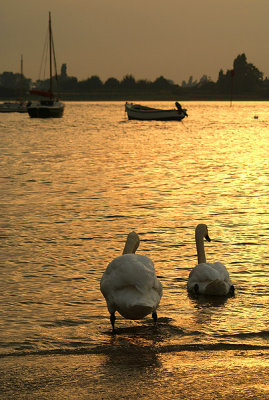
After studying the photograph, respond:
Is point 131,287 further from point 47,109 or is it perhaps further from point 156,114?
point 47,109

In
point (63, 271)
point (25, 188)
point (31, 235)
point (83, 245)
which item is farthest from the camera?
point (25, 188)

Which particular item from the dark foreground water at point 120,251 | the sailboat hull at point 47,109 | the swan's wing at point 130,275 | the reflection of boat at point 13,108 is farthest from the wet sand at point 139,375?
the reflection of boat at point 13,108

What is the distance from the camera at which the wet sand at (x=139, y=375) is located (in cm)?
646

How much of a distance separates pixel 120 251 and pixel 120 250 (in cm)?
8

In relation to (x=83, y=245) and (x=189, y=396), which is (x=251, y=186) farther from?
(x=189, y=396)

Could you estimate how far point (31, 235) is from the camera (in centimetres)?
1536

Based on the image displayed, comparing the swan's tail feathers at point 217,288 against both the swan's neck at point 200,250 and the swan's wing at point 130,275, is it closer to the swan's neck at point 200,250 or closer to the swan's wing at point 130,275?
the swan's neck at point 200,250

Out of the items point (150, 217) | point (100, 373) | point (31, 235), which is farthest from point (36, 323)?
point (150, 217)

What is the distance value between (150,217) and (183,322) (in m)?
8.67

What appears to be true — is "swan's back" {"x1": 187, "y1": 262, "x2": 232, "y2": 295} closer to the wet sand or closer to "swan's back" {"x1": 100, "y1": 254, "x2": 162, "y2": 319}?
"swan's back" {"x1": 100, "y1": 254, "x2": 162, "y2": 319}

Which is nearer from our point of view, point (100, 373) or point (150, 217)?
point (100, 373)

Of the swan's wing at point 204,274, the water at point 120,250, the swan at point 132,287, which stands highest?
the swan at point 132,287

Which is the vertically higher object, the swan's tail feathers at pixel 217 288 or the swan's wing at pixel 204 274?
the swan's wing at pixel 204 274

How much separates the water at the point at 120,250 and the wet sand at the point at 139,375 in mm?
308
